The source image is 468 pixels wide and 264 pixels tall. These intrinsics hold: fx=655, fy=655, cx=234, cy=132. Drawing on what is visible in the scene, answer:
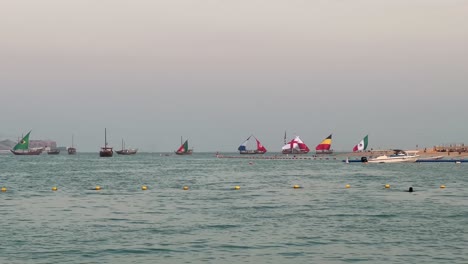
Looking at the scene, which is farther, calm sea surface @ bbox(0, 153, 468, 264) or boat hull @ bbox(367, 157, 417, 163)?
boat hull @ bbox(367, 157, 417, 163)

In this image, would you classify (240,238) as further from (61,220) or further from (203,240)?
(61,220)

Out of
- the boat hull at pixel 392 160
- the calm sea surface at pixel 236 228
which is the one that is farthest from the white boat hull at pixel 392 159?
the calm sea surface at pixel 236 228

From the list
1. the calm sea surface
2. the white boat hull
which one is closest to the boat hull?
the white boat hull

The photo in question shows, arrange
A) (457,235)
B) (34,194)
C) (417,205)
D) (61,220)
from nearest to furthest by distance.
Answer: (457,235) → (61,220) → (417,205) → (34,194)

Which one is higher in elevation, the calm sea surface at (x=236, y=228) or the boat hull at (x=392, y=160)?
the boat hull at (x=392, y=160)

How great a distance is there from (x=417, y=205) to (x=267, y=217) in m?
15.7

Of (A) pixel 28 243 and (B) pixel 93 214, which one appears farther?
(B) pixel 93 214

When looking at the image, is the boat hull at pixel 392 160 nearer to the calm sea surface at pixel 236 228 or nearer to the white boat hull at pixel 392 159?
the white boat hull at pixel 392 159

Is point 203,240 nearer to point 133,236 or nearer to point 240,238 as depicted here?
point 240,238

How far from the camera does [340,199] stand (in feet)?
200

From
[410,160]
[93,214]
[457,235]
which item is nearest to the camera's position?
[457,235]

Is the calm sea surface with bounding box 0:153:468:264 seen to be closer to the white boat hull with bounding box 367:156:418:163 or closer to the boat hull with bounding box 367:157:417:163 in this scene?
the boat hull with bounding box 367:157:417:163

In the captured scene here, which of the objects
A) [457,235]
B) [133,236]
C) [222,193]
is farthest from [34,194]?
[457,235]

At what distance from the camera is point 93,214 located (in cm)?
4825
